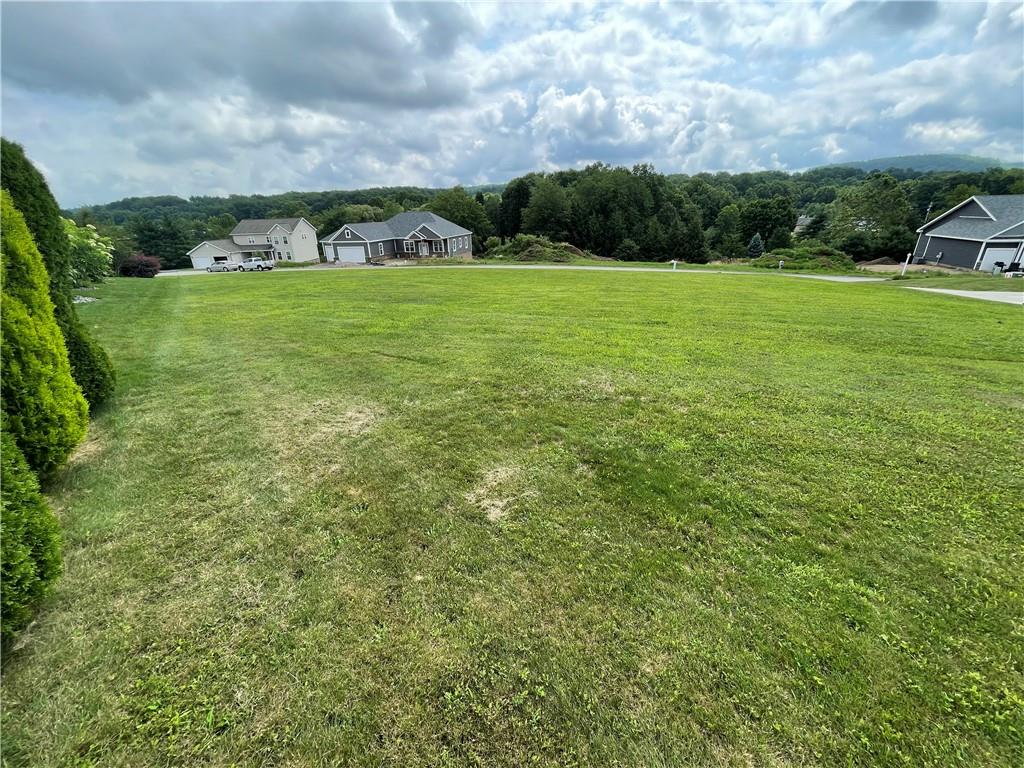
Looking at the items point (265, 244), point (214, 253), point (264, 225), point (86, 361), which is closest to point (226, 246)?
point (214, 253)

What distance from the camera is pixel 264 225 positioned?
55.9 meters

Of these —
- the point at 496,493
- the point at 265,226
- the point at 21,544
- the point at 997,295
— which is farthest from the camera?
the point at 265,226

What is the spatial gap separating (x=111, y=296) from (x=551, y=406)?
1726 cm

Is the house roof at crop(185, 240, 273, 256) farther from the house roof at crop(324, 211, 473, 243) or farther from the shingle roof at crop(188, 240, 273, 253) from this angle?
the house roof at crop(324, 211, 473, 243)

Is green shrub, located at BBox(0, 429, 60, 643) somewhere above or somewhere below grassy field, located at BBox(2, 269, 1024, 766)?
above

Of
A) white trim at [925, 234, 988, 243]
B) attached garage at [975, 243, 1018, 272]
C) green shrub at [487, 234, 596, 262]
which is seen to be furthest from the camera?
green shrub at [487, 234, 596, 262]

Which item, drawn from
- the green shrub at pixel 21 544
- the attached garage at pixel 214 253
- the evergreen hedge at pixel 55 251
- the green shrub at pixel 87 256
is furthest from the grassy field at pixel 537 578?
the attached garage at pixel 214 253

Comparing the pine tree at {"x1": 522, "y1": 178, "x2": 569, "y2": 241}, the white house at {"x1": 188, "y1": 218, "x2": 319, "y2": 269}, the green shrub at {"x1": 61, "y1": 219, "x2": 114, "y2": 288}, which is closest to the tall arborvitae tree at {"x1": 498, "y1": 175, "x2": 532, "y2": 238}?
the pine tree at {"x1": 522, "y1": 178, "x2": 569, "y2": 241}

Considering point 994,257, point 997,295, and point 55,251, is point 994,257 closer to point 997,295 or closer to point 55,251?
point 997,295

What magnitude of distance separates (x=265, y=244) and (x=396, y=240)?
23408mm

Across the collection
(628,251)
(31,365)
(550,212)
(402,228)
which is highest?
(550,212)

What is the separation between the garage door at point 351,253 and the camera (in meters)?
45.0

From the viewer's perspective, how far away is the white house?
54.2 metres

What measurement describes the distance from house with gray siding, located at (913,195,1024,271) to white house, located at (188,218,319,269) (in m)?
64.2
